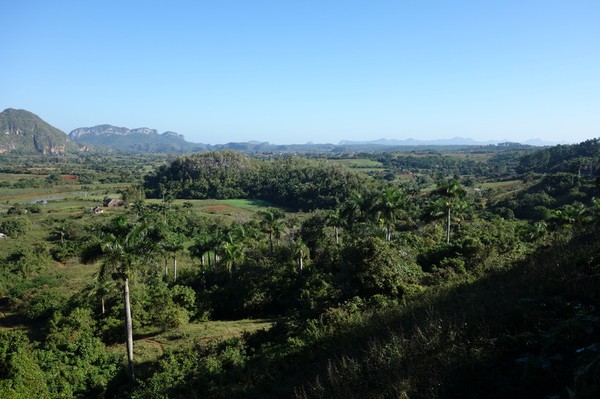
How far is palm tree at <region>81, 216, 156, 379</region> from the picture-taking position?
1767 centimetres

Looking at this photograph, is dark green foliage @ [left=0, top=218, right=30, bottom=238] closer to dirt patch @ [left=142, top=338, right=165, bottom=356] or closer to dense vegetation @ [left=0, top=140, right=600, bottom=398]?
dense vegetation @ [left=0, top=140, right=600, bottom=398]

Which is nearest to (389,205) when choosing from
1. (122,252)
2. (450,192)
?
(450,192)

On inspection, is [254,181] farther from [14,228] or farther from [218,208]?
[14,228]

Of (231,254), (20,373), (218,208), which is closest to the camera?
(20,373)

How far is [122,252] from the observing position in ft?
58.1

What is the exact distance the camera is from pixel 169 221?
71.8 meters

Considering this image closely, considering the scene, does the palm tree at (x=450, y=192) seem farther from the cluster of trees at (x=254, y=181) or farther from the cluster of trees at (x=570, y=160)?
the cluster of trees at (x=570, y=160)

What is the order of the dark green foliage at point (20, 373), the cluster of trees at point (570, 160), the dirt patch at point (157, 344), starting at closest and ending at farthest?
the dark green foliage at point (20, 373) → the dirt patch at point (157, 344) → the cluster of trees at point (570, 160)

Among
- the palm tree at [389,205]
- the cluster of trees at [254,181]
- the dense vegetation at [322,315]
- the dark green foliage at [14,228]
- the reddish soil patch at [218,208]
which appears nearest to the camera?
the dense vegetation at [322,315]

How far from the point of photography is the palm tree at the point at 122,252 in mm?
17672

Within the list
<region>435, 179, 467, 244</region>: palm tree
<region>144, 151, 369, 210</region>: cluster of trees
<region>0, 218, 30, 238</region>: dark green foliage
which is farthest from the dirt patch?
<region>144, 151, 369, 210</region>: cluster of trees

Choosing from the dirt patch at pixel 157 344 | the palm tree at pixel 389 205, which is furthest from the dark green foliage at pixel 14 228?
the palm tree at pixel 389 205

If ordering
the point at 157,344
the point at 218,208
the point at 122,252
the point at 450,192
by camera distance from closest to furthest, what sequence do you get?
the point at 122,252, the point at 157,344, the point at 450,192, the point at 218,208

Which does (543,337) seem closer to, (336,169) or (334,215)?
(334,215)
